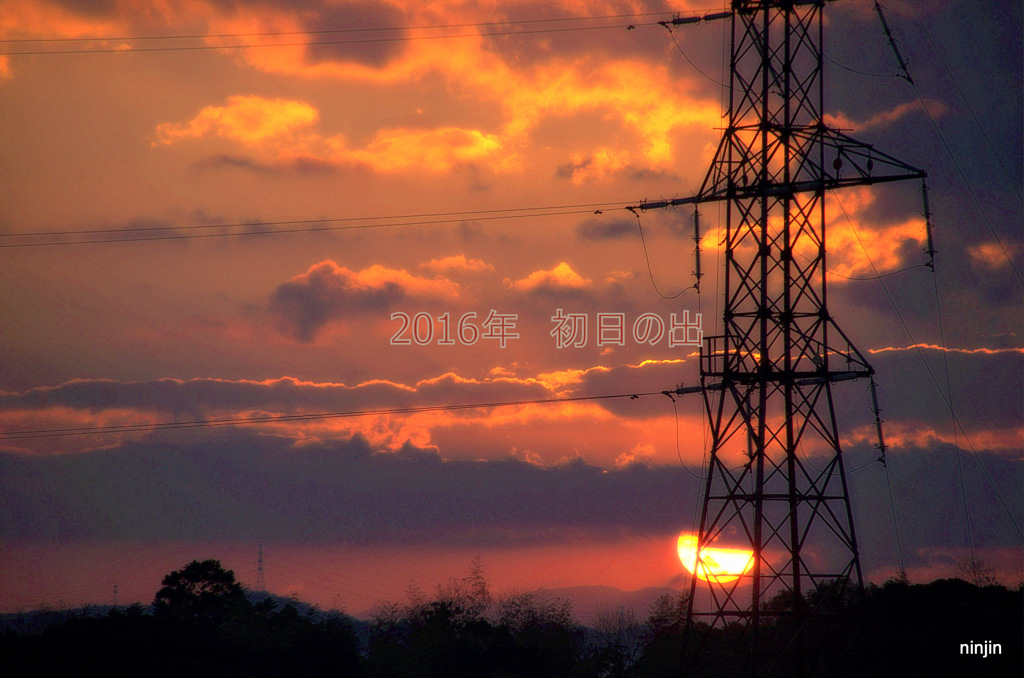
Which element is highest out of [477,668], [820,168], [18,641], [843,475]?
[820,168]

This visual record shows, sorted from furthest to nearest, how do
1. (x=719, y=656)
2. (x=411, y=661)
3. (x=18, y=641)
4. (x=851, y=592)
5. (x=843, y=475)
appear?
(x=851, y=592), (x=411, y=661), (x=18, y=641), (x=719, y=656), (x=843, y=475)

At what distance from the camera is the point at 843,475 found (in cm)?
4184

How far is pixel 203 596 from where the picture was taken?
4235 inches

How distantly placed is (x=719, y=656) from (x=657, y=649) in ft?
52.1

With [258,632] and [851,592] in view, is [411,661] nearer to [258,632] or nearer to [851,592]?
[258,632]

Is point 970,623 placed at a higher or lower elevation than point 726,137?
lower

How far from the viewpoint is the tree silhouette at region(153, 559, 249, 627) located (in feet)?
341

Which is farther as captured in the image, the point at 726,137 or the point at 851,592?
the point at 851,592

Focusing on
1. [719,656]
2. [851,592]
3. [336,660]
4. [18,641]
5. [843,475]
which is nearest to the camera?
[843,475]

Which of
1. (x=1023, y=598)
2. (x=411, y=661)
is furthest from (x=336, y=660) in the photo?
(x=1023, y=598)

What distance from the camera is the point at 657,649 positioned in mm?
78250

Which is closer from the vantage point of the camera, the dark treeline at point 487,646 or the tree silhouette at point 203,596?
the dark treeline at point 487,646

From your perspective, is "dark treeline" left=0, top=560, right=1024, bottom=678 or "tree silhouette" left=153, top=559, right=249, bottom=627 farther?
"tree silhouette" left=153, top=559, right=249, bottom=627

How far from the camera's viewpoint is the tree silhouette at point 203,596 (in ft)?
341
